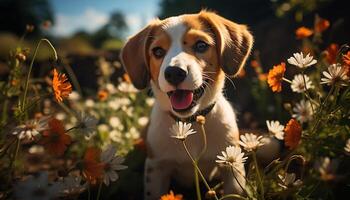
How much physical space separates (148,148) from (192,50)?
0.82 m

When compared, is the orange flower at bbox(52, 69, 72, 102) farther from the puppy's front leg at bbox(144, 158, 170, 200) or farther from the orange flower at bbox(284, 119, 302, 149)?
the orange flower at bbox(284, 119, 302, 149)

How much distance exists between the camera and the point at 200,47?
2.90 m

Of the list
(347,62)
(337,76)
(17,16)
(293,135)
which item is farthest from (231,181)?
(17,16)

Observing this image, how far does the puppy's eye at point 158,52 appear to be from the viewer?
2.96 meters

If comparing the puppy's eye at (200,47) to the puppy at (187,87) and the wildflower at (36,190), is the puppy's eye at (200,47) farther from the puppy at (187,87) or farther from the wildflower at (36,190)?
the wildflower at (36,190)

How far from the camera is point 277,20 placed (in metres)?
7.30

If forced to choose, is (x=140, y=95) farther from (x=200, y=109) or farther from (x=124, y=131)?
(x=200, y=109)

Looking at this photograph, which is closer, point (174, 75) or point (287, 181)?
point (287, 181)

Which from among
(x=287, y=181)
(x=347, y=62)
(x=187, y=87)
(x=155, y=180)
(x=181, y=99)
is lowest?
(x=155, y=180)

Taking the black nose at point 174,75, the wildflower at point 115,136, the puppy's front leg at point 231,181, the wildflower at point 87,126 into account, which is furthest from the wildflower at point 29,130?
the wildflower at point 115,136

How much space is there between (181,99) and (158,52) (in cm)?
42

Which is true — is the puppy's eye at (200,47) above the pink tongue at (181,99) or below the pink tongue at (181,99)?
above

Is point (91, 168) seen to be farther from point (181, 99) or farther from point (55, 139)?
point (181, 99)

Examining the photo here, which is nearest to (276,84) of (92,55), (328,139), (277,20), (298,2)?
(328,139)
